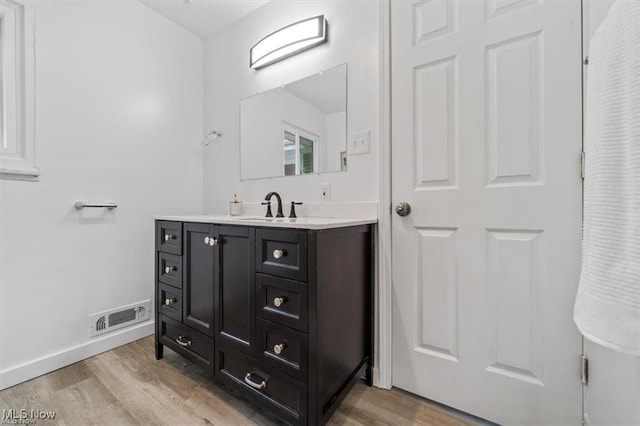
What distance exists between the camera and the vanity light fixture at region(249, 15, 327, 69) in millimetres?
Result: 1608

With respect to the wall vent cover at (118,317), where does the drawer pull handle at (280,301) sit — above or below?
above

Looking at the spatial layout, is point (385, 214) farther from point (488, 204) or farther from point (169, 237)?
point (169, 237)

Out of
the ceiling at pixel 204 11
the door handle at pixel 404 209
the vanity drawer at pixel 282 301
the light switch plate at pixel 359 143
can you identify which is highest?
the ceiling at pixel 204 11

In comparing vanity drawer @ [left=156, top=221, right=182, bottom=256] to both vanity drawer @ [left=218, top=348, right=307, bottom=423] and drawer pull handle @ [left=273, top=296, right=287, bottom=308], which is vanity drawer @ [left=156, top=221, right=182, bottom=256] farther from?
drawer pull handle @ [left=273, top=296, right=287, bottom=308]

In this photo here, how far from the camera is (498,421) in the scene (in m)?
1.15

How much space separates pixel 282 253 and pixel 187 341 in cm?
87

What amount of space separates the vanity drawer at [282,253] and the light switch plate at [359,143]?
0.66 meters

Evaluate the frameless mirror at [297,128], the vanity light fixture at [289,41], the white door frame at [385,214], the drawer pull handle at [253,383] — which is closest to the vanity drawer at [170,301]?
the drawer pull handle at [253,383]

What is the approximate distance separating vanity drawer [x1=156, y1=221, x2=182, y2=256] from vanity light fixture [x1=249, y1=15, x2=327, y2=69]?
1216mm

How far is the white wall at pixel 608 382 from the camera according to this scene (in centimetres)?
69

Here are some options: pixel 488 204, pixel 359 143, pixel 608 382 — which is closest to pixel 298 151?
pixel 359 143

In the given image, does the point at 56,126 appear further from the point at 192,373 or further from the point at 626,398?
the point at 626,398

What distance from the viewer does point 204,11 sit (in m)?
2.01

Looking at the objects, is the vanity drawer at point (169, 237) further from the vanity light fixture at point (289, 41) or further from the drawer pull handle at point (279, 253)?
the vanity light fixture at point (289, 41)
